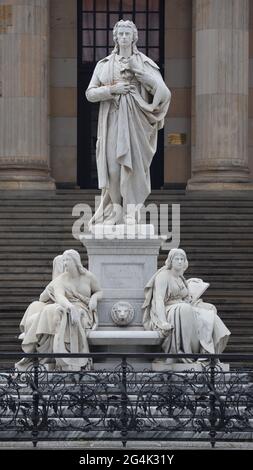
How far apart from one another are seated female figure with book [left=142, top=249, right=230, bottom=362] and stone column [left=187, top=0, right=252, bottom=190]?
→ 2100 cm

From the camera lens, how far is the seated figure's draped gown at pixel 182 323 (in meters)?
22.8

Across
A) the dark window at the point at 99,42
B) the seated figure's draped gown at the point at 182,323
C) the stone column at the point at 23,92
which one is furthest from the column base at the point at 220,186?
the seated figure's draped gown at the point at 182,323

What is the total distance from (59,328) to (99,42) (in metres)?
27.3

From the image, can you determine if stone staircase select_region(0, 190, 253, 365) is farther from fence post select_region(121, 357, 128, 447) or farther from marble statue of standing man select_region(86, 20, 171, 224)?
fence post select_region(121, 357, 128, 447)

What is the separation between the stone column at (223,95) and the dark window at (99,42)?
4223 mm

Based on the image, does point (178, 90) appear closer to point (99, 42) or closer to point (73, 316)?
point (99, 42)

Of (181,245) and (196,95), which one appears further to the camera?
(196,95)

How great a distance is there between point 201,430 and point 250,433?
458 mm

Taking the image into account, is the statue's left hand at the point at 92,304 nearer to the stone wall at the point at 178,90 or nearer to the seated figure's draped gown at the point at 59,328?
the seated figure's draped gown at the point at 59,328

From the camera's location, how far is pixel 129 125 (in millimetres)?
23500

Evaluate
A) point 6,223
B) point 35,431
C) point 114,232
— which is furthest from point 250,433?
point 6,223

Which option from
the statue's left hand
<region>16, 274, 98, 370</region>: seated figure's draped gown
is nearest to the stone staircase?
<region>16, 274, 98, 370</region>: seated figure's draped gown

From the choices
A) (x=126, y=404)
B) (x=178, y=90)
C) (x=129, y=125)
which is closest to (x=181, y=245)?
(x=178, y=90)

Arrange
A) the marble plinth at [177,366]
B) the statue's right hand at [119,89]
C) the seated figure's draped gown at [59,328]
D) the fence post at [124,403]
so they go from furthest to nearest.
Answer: the statue's right hand at [119,89], the seated figure's draped gown at [59,328], the marble plinth at [177,366], the fence post at [124,403]
